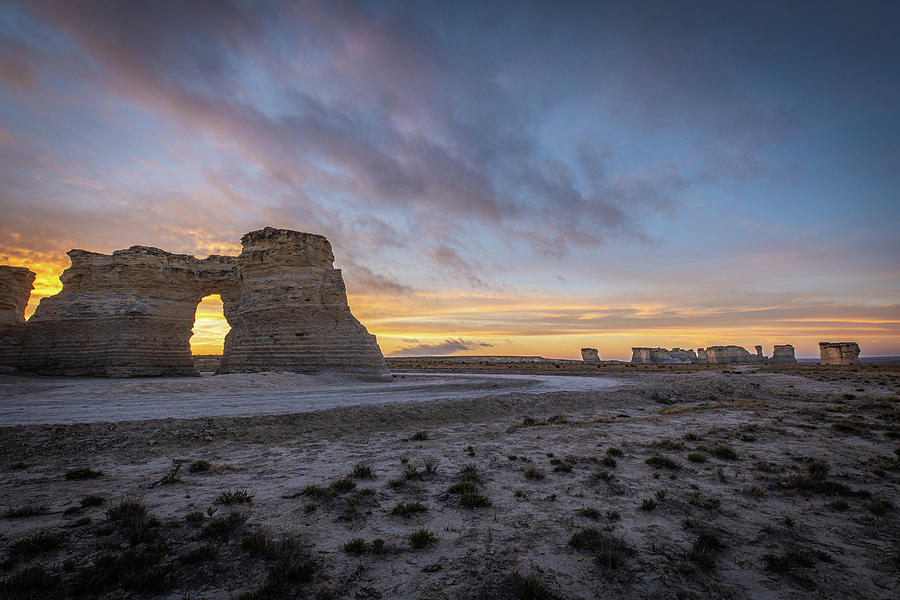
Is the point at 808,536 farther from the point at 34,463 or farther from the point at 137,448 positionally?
the point at 34,463

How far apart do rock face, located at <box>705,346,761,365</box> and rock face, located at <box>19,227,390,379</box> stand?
10221 centimetres

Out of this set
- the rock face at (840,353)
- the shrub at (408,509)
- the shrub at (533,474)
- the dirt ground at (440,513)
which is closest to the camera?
the dirt ground at (440,513)

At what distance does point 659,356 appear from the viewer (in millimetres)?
100938

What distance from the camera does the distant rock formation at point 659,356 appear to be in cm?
10006

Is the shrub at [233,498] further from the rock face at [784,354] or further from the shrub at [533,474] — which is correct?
the rock face at [784,354]

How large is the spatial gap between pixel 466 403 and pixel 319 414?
656cm

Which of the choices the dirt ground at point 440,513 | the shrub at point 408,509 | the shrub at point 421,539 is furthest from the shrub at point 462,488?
the shrub at point 421,539

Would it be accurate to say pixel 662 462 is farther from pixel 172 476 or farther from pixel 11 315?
pixel 11 315

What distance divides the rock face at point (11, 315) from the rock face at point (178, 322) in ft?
3.08

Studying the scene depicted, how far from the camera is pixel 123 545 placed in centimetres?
475

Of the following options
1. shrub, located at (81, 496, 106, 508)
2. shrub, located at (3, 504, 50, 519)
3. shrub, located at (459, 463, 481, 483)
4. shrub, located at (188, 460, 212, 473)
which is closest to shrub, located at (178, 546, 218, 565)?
shrub, located at (81, 496, 106, 508)

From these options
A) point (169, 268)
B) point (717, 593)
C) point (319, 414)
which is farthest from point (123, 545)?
point (169, 268)

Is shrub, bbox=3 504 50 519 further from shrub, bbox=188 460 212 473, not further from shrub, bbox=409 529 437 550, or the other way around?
shrub, bbox=409 529 437 550

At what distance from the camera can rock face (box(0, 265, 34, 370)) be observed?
31.8 metres
